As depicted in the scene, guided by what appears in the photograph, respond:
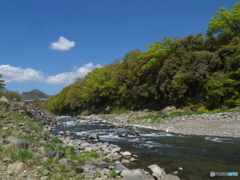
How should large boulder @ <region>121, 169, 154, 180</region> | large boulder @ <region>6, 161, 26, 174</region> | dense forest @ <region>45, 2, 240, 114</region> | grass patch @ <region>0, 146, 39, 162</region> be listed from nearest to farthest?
1. large boulder @ <region>6, 161, 26, 174</region>
2. large boulder @ <region>121, 169, 154, 180</region>
3. grass patch @ <region>0, 146, 39, 162</region>
4. dense forest @ <region>45, 2, 240, 114</region>

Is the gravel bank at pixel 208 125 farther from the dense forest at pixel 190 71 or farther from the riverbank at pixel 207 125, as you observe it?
the dense forest at pixel 190 71

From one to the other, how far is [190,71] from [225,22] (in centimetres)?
967

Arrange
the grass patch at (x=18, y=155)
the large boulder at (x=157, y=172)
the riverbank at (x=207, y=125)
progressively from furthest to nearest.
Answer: the riverbank at (x=207, y=125) < the large boulder at (x=157, y=172) < the grass patch at (x=18, y=155)

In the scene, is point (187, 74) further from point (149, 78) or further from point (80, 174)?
point (80, 174)

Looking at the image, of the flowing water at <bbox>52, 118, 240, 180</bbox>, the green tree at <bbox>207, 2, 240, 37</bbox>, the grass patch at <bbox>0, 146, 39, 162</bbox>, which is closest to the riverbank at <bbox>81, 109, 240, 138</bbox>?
the flowing water at <bbox>52, 118, 240, 180</bbox>

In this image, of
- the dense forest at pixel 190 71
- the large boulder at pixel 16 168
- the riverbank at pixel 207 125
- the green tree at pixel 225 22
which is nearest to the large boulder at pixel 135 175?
the large boulder at pixel 16 168

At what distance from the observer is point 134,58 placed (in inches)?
1770

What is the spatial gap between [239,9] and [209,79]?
38.0ft

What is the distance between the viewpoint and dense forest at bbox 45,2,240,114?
28109 millimetres

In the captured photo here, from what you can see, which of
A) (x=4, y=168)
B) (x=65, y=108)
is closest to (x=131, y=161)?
(x=4, y=168)

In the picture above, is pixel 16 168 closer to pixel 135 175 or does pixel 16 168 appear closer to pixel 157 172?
pixel 135 175

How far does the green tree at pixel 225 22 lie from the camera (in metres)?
30.4

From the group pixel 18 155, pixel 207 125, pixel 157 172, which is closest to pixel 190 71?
pixel 207 125

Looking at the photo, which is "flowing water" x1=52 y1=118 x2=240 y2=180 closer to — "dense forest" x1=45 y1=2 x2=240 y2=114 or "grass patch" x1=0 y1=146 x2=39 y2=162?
"grass patch" x1=0 y1=146 x2=39 y2=162
